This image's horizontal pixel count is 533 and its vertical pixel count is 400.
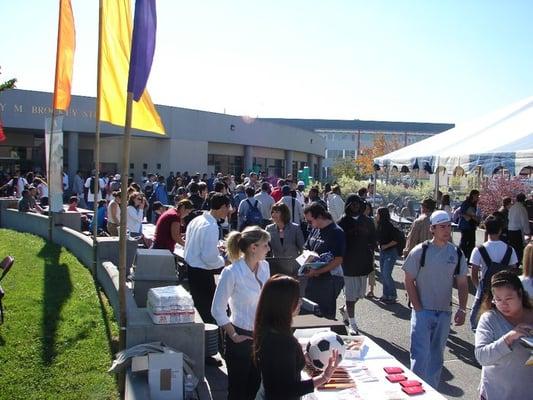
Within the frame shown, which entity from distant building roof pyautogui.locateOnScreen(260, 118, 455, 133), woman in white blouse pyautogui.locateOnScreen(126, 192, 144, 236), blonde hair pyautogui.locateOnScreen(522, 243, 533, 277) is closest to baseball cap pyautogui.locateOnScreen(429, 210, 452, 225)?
blonde hair pyautogui.locateOnScreen(522, 243, 533, 277)

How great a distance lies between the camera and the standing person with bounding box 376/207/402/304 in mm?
9250

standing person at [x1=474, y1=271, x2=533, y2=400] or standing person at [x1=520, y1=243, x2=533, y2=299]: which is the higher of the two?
standing person at [x1=520, y1=243, x2=533, y2=299]

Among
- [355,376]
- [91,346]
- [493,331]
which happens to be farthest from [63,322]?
[493,331]

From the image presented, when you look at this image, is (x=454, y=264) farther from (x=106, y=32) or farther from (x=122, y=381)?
(x=106, y=32)

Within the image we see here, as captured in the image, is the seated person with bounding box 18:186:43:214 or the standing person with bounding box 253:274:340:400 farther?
the seated person with bounding box 18:186:43:214

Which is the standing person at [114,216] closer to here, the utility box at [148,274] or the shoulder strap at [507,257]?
→ the utility box at [148,274]

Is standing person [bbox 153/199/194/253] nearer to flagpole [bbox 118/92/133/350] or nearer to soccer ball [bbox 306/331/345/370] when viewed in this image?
flagpole [bbox 118/92/133/350]

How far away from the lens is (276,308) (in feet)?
10.2

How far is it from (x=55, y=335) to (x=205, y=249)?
2.30 m

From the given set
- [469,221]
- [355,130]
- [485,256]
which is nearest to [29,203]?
[469,221]

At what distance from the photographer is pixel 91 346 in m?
6.29

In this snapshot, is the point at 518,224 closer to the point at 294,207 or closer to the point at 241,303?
the point at 294,207

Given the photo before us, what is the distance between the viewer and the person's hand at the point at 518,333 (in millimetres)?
3381

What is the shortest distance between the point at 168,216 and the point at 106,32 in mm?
2699
